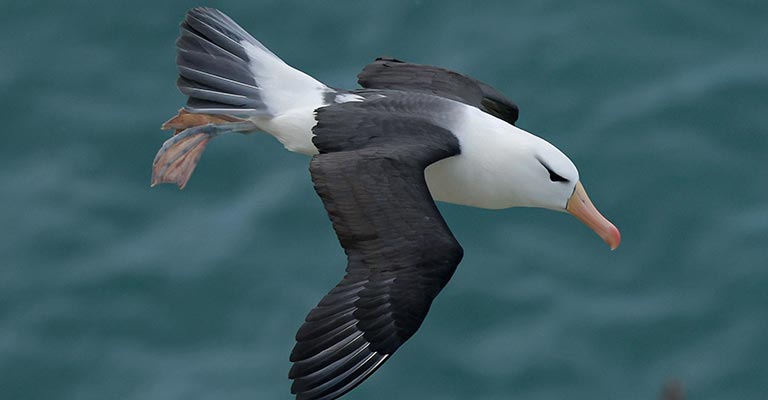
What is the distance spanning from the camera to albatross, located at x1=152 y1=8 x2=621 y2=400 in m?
9.27

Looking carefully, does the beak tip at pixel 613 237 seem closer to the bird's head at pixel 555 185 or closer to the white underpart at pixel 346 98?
the bird's head at pixel 555 185

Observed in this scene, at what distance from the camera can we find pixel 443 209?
1502 centimetres

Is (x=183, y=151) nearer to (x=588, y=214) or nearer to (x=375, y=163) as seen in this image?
(x=375, y=163)

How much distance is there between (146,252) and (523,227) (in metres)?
3.26

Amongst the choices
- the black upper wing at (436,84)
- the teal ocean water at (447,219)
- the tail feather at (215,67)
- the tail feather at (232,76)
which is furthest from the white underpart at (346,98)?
the teal ocean water at (447,219)

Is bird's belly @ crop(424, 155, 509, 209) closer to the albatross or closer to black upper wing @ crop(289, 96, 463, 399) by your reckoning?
the albatross

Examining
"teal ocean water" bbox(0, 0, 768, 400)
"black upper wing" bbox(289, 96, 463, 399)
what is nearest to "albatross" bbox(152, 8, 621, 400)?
"black upper wing" bbox(289, 96, 463, 399)

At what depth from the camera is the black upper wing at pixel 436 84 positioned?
11.5 meters

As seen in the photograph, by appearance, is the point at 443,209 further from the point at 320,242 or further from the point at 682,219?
the point at 682,219

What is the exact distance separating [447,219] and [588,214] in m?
4.37

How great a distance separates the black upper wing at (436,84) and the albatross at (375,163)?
11 millimetres

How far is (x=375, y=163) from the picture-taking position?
9656 millimetres

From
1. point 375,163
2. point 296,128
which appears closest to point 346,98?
point 296,128

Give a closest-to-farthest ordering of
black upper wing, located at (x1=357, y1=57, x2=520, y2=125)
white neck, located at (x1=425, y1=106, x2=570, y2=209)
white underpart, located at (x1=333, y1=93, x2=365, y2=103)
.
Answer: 1. white neck, located at (x1=425, y1=106, x2=570, y2=209)
2. white underpart, located at (x1=333, y1=93, x2=365, y2=103)
3. black upper wing, located at (x1=357, y1=57, x2=520, y2=125)
